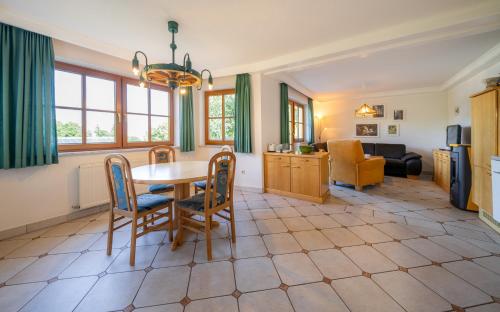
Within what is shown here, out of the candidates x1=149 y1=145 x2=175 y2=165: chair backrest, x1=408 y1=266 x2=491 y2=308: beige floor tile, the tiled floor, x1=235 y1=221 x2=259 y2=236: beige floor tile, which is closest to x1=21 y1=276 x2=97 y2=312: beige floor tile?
the tiled floor

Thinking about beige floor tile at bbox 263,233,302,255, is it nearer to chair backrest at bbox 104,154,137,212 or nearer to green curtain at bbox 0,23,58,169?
chair backrest at bbox 104,154,137,212

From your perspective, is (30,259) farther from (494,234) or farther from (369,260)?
(494,234)

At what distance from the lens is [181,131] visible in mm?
4184

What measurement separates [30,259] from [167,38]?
115 inches

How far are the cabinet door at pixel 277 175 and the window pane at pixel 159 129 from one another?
88.2 inches

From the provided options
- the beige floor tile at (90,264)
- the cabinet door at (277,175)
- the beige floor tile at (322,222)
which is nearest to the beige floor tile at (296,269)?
the beige floor tile at (322,222)

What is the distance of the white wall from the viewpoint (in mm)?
5539

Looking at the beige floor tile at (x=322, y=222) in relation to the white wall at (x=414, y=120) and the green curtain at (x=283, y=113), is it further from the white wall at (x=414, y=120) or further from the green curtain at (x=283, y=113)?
the white wall at (x=414, y=120)

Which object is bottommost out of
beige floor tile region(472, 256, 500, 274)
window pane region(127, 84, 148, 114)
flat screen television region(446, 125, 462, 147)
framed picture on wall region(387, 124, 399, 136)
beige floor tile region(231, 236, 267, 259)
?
beige floor tile region(472, 256, 500, 274)

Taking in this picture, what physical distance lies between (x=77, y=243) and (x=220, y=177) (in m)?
1.74

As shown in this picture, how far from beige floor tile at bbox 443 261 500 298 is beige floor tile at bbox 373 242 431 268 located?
0.58ft

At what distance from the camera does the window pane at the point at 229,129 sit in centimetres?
436

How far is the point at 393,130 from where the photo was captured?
6.12 m

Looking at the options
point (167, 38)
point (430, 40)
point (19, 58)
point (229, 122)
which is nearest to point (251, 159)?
point (229, 122)
